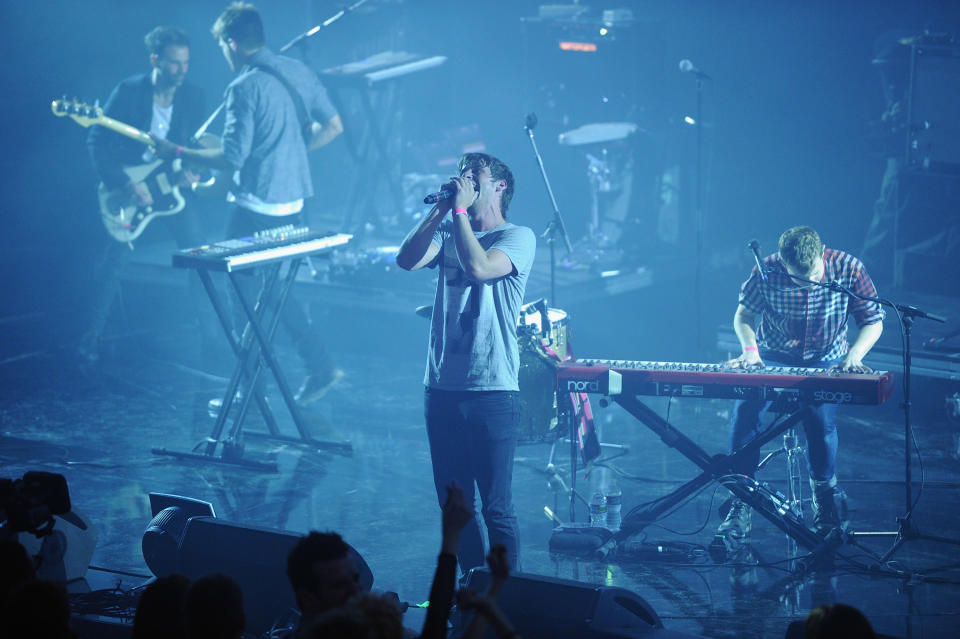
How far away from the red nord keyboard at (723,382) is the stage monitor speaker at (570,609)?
2.06 meters

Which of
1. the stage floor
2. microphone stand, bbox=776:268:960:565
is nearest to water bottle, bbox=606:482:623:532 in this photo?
the stage floor

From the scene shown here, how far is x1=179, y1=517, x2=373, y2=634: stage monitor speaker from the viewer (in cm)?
466

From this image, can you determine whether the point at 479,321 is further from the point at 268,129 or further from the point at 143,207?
the point at 143,207

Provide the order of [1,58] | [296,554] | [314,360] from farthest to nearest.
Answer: [1,58], [314,360], [296,554]

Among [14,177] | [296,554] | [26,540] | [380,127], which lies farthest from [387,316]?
[296,554]

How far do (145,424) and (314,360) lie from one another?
137cm

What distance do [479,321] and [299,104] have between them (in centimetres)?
423

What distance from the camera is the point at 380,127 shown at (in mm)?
12305

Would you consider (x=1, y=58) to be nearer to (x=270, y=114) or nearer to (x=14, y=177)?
(x=14, y=177)

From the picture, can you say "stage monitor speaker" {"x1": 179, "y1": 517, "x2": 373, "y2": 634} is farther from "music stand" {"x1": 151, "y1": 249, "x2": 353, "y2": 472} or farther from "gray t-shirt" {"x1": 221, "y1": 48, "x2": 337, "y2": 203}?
"gray t-shirt" {"x1": 221, "y1": 48, "x2": 337, "y2": 203}

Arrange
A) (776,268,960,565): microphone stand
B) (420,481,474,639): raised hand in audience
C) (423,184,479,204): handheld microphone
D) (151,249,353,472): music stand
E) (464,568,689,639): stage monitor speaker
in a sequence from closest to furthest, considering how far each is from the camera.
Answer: (420,481,474,639): raised hand in audience
(464,568,689,639): stage monitor speaker
(423,184,479,204): handheld microphone
(776,268,960,565): microphone stand
(151,249,353,472): music stand

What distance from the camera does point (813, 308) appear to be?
6.59m

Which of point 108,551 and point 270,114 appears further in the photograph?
point 270,114

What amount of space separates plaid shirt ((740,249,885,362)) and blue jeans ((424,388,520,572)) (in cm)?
219
